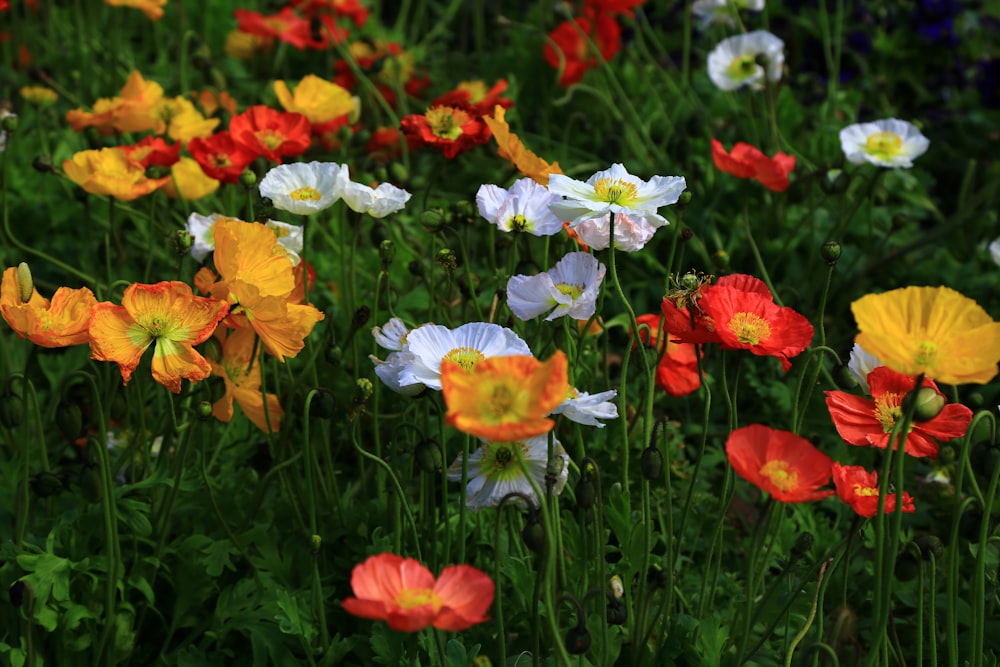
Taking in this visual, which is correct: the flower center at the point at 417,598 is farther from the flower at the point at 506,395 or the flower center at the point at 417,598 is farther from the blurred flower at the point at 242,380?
the blurred flower at the point at 242,380

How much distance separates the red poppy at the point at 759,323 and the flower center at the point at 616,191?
180mm

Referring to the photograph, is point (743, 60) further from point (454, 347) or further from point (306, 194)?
point (454, 347)

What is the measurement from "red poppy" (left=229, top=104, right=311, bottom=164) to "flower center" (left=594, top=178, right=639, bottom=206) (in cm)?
65

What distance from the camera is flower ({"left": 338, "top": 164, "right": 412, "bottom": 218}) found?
1.57 meters

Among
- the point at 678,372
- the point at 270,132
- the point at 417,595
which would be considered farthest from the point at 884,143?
the point at 417,595

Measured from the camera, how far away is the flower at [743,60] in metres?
2.59

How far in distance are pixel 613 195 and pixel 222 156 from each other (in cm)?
76

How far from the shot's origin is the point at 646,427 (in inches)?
57.2

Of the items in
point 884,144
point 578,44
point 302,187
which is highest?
point 302,187

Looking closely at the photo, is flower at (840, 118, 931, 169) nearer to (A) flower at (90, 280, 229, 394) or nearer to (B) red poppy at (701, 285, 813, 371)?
(B) red poppy at (701, 285, 813, 371)

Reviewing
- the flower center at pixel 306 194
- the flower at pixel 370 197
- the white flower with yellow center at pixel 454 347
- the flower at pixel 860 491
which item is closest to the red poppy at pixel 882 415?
the flower at pixel 860 491

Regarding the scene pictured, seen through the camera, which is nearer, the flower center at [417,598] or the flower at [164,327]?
the flower center at [417,598]

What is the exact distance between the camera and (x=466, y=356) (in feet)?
4.03

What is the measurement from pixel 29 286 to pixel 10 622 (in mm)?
497
